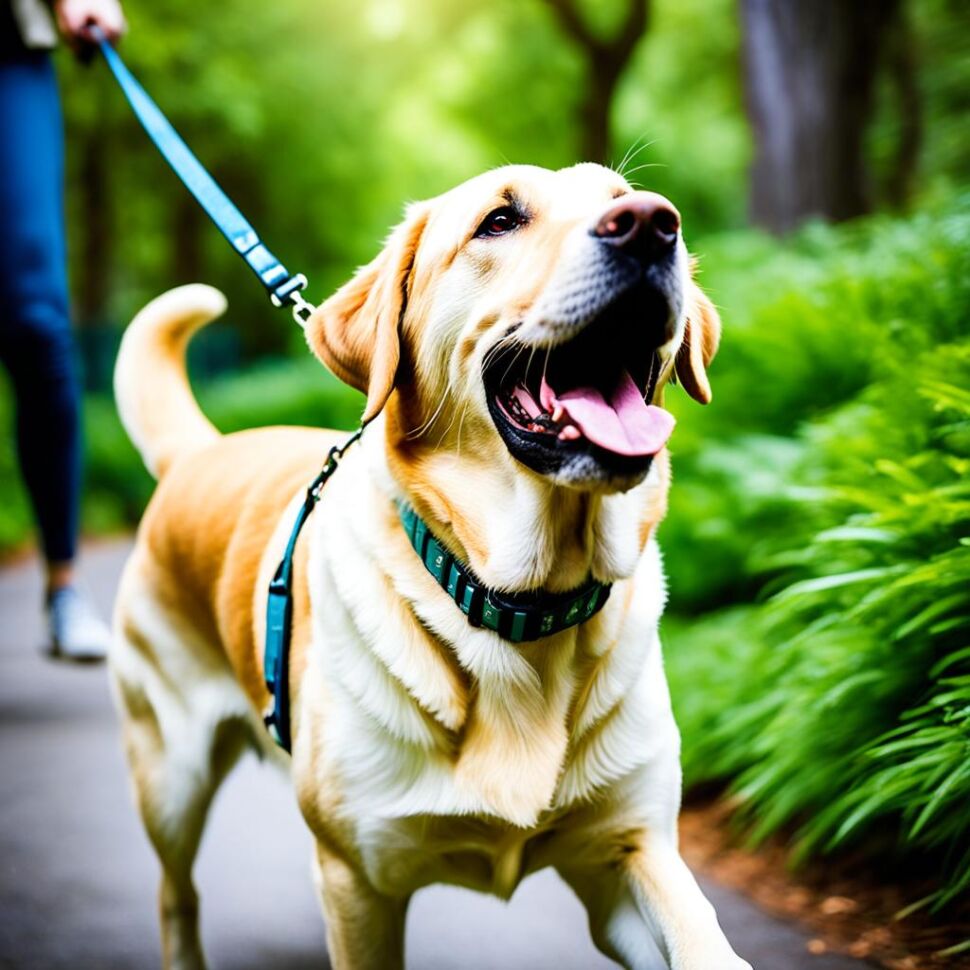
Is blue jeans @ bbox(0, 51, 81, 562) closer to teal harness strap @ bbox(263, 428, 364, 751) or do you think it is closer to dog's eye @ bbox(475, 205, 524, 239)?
teal harness strap @ bbox(263, 428, 364, 751)

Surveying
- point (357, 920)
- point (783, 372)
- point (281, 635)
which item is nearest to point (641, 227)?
point (281, 635)

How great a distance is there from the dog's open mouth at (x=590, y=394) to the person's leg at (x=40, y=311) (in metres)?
2.29

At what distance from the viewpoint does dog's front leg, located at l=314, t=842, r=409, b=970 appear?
2.12 m

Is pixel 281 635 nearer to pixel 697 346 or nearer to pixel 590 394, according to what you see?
pixel 590 394

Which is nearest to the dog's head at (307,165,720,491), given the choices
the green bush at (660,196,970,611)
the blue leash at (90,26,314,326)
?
the blue leash at (90,26,314,326)

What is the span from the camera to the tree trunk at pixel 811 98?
673cm

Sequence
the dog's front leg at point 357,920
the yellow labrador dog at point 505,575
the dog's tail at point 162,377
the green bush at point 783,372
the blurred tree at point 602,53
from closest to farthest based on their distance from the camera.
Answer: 1. the yellow labrador dog at point 505,575
2. the dog's front leg at point 357,920
3. the dog's tail at point 162,377
4. the green bush at point 783,372
5. the blurred tree at point 602,53

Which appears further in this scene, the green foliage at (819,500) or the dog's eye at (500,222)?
the green foliage at (819,500)

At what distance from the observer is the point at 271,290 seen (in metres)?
2.71

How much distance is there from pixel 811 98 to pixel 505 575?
581 cm

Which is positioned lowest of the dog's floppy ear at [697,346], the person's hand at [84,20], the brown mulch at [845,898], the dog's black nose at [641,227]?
the brown mulch at [845,898]

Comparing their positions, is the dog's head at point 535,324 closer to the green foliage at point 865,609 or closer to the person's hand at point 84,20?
the green foliage at point 865,609

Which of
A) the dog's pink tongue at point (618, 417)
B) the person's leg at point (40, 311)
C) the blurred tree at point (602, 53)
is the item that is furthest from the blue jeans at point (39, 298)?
the blurred tree at point (602, 53)

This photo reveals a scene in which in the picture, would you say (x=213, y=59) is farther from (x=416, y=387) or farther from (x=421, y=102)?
(x=416, y=387)
